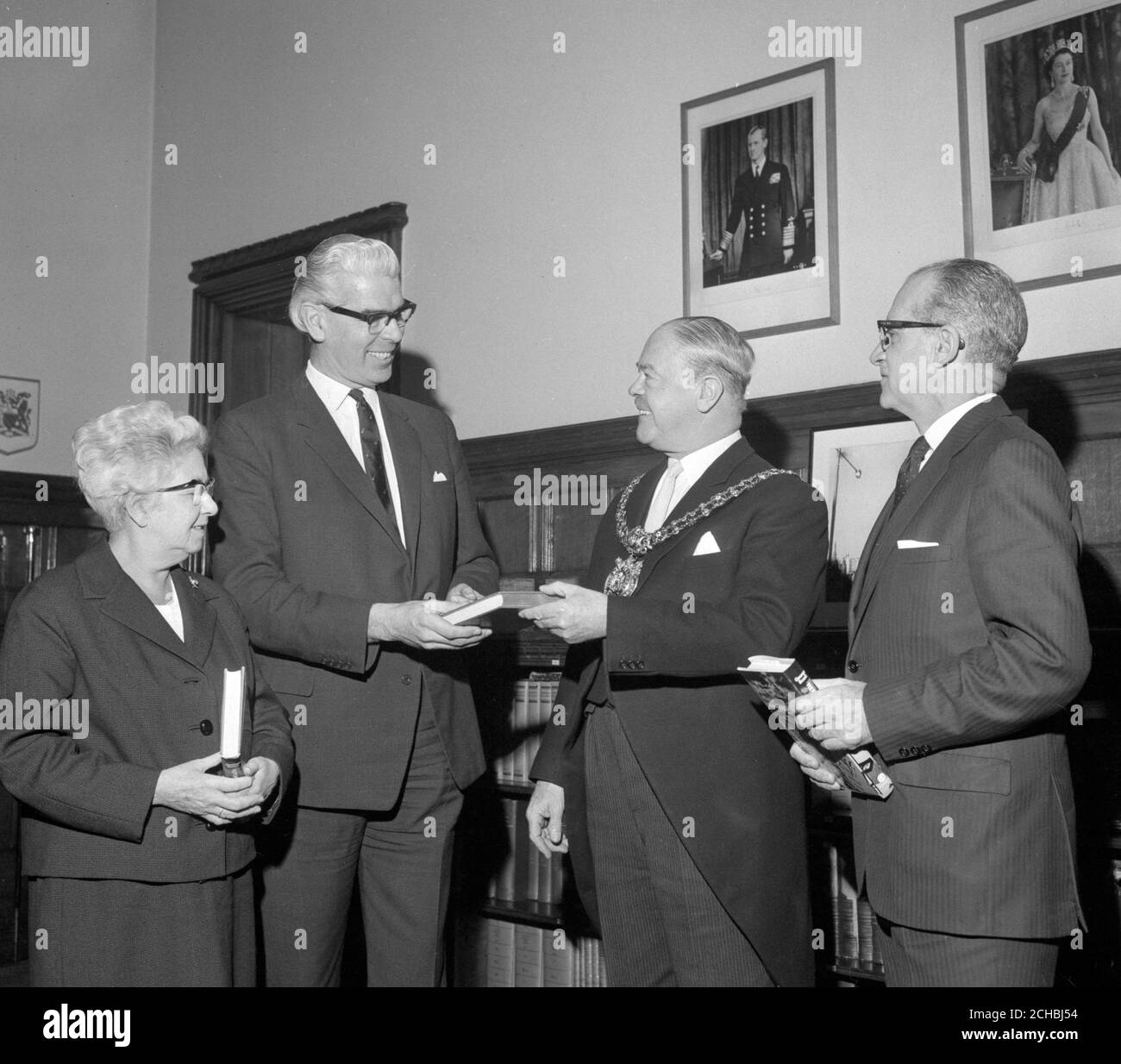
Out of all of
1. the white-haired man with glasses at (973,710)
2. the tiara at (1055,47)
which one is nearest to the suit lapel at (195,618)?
the white-haired man with glasses at (973,710)

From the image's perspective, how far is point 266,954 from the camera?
2.56 meters

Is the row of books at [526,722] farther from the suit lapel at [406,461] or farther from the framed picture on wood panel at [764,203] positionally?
the framed picture on wood panel at [764,203]

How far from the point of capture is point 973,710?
1862mm

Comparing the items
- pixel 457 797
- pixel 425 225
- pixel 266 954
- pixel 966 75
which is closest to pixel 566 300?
pixel 425 225

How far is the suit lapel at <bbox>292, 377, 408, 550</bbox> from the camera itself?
8.89 feet

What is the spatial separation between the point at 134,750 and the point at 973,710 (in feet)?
4.86

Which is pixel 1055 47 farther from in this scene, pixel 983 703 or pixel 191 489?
pixel 191 489

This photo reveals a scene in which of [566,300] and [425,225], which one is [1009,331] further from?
[425,225]

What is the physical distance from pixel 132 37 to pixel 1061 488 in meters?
5.17

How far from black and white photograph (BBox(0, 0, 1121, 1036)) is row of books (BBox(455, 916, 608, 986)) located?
1cm

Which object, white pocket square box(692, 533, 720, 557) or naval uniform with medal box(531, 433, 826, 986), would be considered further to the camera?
white pocket square box(692, 533, 720, 557)

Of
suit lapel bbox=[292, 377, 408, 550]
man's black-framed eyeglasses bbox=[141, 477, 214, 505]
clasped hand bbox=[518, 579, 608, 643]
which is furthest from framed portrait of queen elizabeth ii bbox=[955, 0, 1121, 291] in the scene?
man's black-framed eyeglasses bbox=[141, 477, 214, 505]

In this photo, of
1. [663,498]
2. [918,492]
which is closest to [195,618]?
[663,498]

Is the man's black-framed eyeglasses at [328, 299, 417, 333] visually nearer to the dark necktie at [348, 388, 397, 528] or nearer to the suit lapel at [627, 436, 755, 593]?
the dark necktie at [348, 388, 397, 528]
